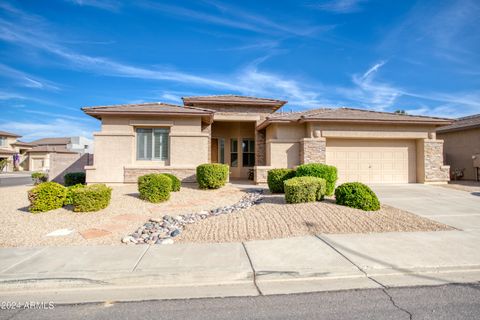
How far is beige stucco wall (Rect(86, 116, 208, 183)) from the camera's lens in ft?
42.6

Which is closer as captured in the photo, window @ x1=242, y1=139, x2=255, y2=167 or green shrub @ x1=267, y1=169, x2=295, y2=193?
green shrub @ x1=267, y1=169, x2=295, y2=193

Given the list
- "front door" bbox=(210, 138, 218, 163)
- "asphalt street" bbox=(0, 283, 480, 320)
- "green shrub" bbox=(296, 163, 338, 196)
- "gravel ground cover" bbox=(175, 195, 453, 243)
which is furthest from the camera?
"front door" bbox=(210, 138, 218, 163)

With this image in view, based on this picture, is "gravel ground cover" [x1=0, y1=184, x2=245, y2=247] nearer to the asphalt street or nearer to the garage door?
the asphalt street

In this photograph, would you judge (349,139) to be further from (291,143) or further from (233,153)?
(233,153)

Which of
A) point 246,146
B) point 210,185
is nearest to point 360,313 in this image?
point 210,185

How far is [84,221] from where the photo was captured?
267 inches

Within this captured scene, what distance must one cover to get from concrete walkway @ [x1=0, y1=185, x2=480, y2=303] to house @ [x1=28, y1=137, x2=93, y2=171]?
3521cm

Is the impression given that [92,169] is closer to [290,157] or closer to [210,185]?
[210,185]

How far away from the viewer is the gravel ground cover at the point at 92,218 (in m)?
5.61

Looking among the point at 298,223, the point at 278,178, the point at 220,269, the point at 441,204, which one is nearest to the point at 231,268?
the point at 220,269

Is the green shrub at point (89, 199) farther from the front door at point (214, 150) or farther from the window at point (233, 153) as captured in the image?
the window at point (233, 153)

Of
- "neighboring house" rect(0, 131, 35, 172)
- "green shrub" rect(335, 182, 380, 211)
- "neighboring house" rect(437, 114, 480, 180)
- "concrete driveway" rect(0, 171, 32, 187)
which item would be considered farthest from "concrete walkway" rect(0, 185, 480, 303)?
"neighboring house" rect(0, 131, 35, 172)

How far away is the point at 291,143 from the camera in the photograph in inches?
562

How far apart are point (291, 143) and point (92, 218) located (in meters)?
10.5
